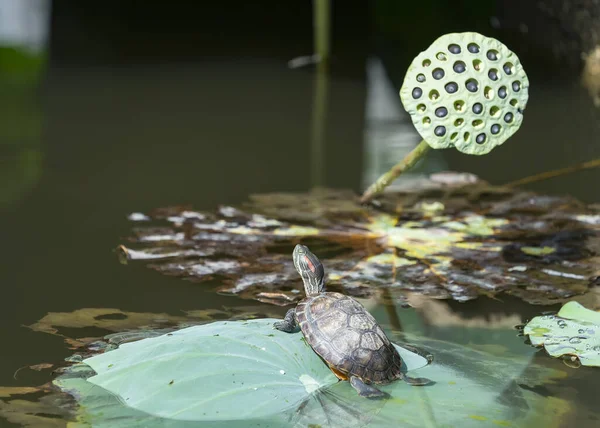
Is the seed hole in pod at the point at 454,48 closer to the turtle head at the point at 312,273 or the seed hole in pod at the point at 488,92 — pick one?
the seed hole in pod at the point at 488,92

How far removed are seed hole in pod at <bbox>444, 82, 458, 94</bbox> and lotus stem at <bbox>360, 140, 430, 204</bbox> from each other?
0.18 m

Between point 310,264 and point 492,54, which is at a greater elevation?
point 492,54

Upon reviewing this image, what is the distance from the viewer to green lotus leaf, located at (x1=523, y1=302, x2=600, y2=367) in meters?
1.80

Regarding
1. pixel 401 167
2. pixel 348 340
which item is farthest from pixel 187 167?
pixel 348 340

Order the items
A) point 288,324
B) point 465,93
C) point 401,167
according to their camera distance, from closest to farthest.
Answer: point 288,324 < point 465,93 < point 401,167

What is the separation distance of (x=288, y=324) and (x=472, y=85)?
79 cm

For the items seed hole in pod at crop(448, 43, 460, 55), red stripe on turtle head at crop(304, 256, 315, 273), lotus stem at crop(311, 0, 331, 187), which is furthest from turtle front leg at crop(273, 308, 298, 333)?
lotus stem at crop(311, 0, 331, 187)

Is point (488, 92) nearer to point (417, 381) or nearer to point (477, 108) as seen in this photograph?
point (477, 108)

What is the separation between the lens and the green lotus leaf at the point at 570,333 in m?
1.80

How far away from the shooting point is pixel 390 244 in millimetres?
2406

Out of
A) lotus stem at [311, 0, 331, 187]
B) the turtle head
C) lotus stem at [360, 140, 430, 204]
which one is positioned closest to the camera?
the turtle head

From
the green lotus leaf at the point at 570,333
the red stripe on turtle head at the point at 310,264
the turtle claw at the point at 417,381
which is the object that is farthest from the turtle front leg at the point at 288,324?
the green lotus leaf at the point at 570,333

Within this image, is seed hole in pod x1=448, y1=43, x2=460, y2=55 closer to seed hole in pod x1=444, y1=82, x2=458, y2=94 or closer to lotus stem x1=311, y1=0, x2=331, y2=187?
seed hole in pod x1=444, y1=82, x2=458, y2=94

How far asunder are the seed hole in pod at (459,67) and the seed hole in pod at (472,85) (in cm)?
3
